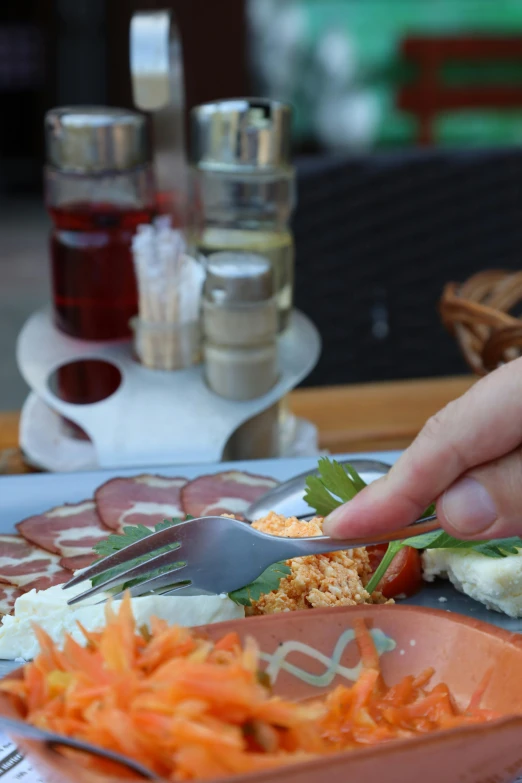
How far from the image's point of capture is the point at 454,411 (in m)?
0.71

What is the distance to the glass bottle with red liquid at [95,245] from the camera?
4.45 feet

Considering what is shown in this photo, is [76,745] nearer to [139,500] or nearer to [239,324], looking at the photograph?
[139,500]

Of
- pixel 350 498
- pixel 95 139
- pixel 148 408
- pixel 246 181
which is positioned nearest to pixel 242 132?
pixel 246 181

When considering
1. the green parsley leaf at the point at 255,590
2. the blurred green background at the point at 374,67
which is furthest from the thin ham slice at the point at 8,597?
the blurred green background at the point at 374,67

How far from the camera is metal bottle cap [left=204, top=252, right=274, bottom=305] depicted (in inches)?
49.9

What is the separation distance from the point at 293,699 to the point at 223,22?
151 inches

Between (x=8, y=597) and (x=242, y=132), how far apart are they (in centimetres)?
76

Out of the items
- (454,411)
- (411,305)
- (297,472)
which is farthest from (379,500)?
(411,305)

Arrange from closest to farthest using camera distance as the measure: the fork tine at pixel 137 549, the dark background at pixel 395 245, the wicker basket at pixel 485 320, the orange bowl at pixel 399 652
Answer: the orange bowl at pixel 399 652
the fork tine at pixel 137 549
the wicker basket at pixel 485 320
the dark background at pixel 395 245

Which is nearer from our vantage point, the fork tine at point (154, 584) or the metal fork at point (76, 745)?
the metal fork at point (76, 745)

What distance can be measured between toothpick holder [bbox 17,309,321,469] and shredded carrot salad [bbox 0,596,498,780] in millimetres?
633

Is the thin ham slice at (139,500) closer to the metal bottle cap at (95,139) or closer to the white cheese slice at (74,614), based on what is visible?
the white cheese slice at (74,614)

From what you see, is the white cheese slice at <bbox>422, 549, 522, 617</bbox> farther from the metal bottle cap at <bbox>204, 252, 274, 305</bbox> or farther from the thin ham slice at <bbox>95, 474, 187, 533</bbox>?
the metal bottle cap at <bbox>204, 252, 274, 305</bbox>

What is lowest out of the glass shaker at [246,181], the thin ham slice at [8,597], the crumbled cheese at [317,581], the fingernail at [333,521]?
the thin ham slice at [8,597]
